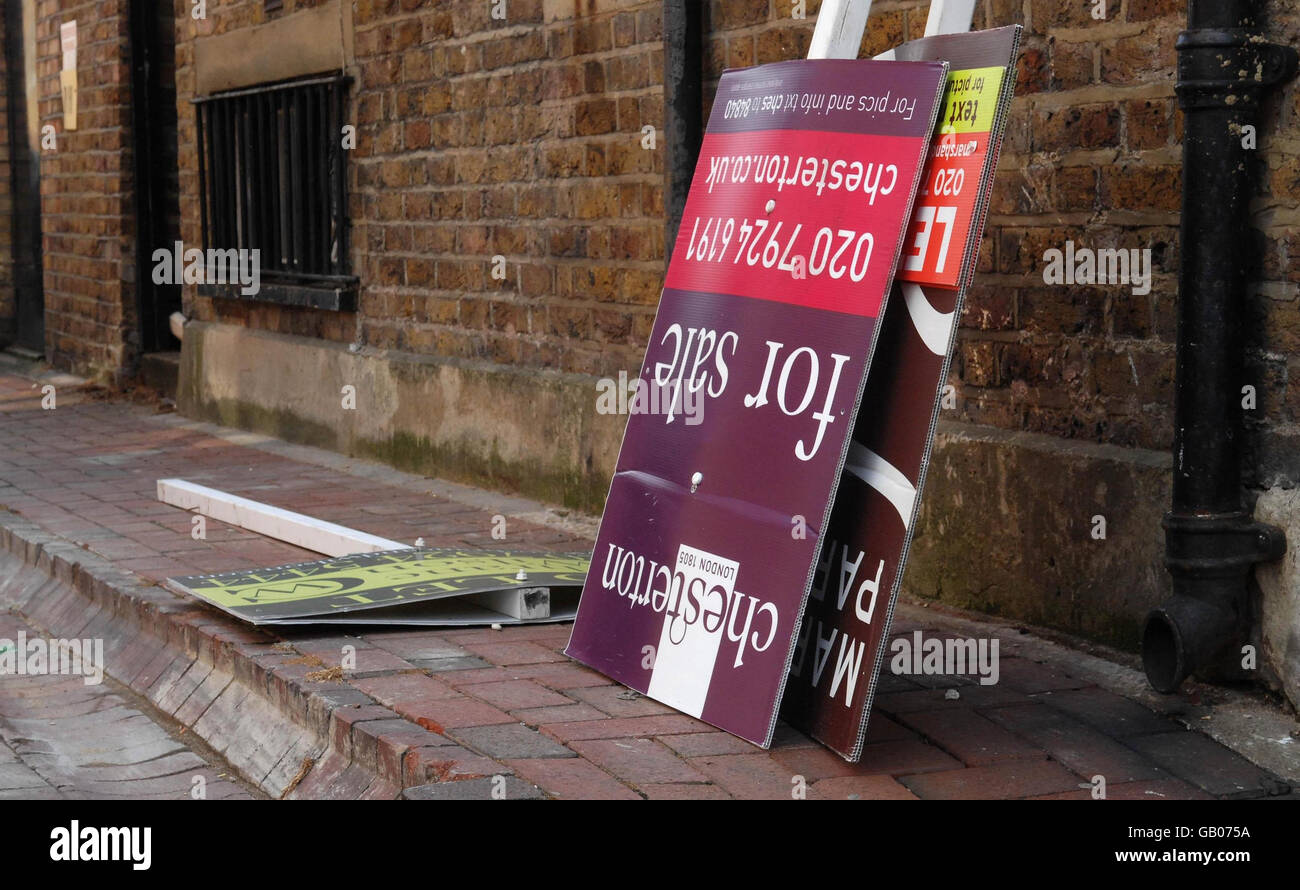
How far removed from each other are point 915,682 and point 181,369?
7309 mm

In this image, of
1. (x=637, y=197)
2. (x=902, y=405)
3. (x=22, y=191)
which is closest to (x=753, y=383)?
(x=902, y=405)

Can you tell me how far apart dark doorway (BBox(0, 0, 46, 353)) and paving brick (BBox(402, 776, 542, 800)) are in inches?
469

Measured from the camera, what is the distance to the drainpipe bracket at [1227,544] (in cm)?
372

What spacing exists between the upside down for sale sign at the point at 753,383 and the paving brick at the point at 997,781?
357 mm

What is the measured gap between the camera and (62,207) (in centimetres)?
1271

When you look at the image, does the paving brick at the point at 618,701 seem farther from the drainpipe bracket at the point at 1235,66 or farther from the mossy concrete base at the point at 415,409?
the mossy concrete base at the point at 415,409

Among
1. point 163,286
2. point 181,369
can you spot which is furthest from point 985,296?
point 163,286

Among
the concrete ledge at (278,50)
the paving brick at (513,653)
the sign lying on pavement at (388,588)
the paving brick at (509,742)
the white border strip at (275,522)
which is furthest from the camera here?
the concrete ledge at (278,50)

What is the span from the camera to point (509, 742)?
3504 millimetres

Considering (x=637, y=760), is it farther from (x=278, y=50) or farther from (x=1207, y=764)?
(x=278, y=50)

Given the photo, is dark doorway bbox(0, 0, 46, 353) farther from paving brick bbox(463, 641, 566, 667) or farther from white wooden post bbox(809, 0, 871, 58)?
white wooden post bbox(809, 0, 871, 58)

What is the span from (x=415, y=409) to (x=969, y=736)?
464 centimetres

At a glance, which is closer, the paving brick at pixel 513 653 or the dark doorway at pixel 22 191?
the paving brick at pixel 513 653

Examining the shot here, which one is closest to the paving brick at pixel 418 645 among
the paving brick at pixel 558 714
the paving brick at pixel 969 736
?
the paving brick at pixel 558 714
